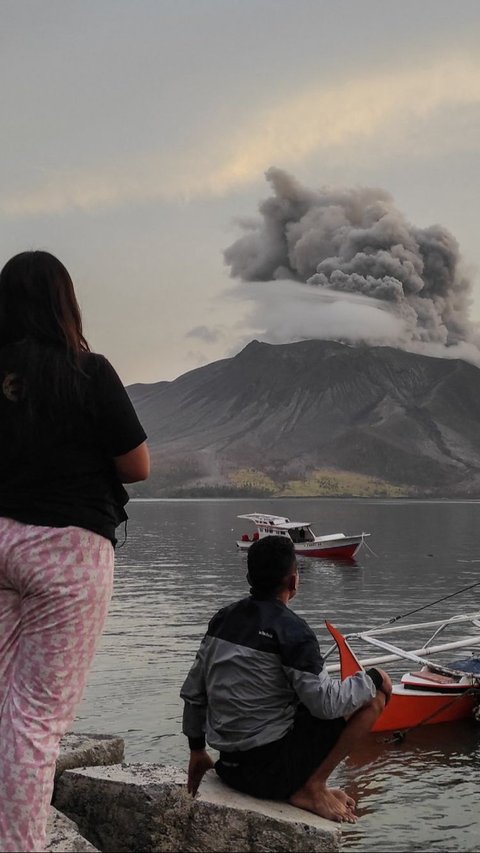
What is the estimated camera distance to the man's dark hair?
18.2 feet

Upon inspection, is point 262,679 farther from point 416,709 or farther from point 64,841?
point 416,709

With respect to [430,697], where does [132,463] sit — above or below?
above

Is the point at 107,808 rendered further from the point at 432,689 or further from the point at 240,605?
the point at 432,689

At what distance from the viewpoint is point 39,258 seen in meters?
3.95

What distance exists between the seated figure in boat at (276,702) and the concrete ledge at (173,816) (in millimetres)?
132

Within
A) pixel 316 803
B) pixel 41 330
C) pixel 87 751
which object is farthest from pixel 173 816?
pixel 41 330

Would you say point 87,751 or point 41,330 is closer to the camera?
point 41,330

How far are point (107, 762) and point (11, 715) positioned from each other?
4.09m

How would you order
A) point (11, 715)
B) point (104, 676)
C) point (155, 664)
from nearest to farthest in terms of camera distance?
1. point (11, 715)
2. point (104, 676)
3. point (155, 664)

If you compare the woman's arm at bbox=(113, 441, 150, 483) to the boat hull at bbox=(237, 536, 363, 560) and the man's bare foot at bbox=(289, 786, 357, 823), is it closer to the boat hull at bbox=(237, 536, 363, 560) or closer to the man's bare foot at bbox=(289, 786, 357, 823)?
the man's bare foot at bbox=(289, 786, 357, 823)

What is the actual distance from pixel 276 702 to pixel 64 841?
4.95ft

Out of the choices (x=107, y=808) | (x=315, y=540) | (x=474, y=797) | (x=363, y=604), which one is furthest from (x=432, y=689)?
(x=315, y=540)

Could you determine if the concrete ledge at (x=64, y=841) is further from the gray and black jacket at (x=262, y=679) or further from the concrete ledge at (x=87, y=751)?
the concrete ledge at (x=87, y=751)

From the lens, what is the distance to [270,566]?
18.2 feet
